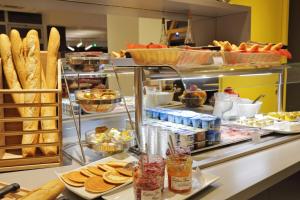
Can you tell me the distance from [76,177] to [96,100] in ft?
0.96

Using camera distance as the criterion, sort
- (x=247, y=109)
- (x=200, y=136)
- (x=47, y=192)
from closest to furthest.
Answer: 1. (x=47, y=192)
2. (x=200, y=136)
3. (x=247, y=109)

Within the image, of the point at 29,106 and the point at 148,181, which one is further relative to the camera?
the point at 29,106

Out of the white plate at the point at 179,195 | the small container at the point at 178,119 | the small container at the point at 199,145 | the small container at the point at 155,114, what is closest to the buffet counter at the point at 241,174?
the white plate at the point at 179,195

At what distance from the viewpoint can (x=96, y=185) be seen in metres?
0.82

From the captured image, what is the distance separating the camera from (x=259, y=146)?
125cm

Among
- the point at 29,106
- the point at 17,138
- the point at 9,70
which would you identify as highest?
the point at 9,70

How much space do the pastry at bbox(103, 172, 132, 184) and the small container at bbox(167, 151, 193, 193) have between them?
125 mm

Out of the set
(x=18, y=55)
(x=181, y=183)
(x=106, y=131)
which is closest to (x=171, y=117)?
(x=106, y=131)

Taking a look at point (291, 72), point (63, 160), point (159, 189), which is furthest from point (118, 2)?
point (159, 189)

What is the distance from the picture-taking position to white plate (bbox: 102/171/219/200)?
784 millimetres

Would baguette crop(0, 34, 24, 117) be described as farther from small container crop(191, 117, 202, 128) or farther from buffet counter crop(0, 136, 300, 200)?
small container crop(191, 117, 202, 128)

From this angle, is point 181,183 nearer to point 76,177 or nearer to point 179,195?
point 179,195

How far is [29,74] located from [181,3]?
3.20 ft

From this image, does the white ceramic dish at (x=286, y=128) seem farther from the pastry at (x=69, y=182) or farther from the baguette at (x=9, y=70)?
the baguette at (x=9, y=70)
